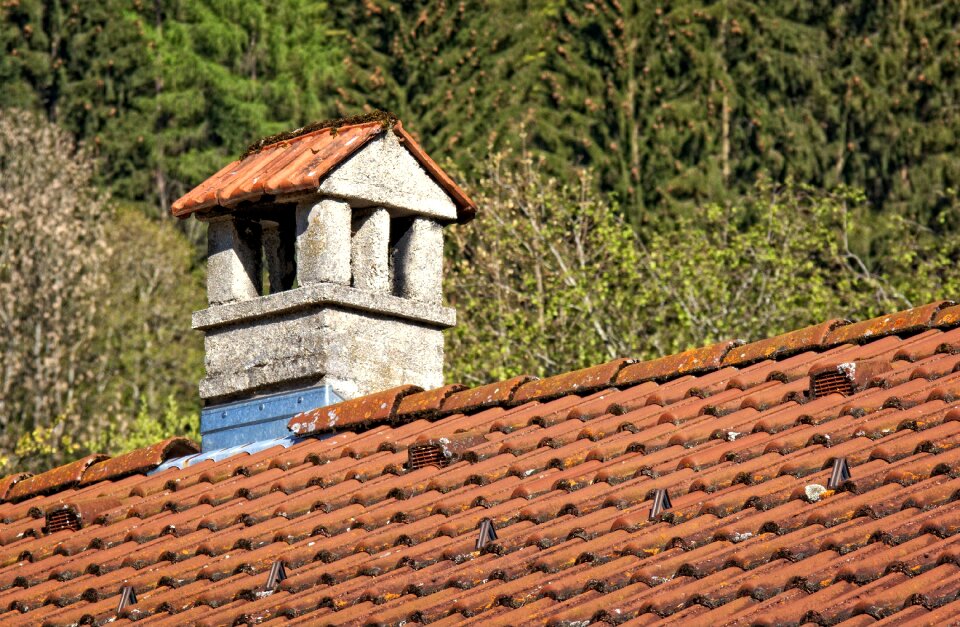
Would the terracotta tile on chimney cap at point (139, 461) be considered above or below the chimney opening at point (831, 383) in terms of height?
below

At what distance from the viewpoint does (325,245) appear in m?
8.21

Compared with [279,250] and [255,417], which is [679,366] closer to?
[255,417]

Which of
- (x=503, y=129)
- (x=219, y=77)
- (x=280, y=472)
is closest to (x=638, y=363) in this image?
(x=280, y=472)

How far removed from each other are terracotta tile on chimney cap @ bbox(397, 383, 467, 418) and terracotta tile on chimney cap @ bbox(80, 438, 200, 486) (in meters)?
1.16

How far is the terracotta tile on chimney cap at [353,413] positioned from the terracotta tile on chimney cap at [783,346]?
1356 mm

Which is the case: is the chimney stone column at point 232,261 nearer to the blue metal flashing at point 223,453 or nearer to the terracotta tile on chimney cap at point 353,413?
the blue metal flashing at point 223,453

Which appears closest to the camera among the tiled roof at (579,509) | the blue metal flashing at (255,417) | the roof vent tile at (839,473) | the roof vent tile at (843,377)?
the tiled roof at (579,509)

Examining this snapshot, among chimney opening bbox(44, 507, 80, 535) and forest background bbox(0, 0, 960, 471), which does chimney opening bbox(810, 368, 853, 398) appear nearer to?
chimney opening bbox(44, 507, 80, 535)

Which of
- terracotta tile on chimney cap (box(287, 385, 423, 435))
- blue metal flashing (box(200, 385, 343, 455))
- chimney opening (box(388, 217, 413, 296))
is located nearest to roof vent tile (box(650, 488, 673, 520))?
terracotta tile on chimney cap (box(287, 385, 423, 435))

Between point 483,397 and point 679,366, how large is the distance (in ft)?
2.56

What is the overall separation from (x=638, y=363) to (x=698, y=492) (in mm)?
1501

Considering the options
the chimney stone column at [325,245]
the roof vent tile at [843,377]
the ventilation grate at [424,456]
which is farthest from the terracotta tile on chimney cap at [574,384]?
the chimney stone column at [325,245]

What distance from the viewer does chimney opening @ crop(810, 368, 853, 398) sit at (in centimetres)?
623

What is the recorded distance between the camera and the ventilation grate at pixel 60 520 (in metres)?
7.54
